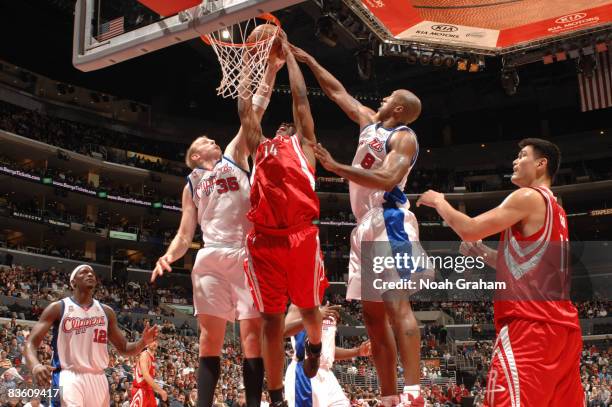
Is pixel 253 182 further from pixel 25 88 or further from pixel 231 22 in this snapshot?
pixel 25 88

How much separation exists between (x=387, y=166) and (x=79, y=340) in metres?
3.55

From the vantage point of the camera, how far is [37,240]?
104 feet

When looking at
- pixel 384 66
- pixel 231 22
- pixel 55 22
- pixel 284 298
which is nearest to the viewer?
pixel 284 298

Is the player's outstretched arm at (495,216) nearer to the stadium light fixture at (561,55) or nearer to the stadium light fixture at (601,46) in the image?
the stadium light fixture at (561,55)

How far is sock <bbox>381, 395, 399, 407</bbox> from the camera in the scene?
15.1 ft

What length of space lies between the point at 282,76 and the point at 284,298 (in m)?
27.1

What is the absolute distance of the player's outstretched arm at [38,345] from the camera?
5484 millimetres

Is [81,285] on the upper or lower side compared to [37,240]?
lower

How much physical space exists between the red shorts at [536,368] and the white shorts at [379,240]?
1116 mm

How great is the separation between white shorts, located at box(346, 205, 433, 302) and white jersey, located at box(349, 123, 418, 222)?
0.38 ft

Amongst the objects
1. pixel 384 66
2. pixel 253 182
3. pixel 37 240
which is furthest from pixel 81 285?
pixel 37 240

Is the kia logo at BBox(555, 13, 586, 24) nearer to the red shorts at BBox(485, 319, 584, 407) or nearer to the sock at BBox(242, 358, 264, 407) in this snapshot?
the red shorts at BBox(485, 319, 584, 407)

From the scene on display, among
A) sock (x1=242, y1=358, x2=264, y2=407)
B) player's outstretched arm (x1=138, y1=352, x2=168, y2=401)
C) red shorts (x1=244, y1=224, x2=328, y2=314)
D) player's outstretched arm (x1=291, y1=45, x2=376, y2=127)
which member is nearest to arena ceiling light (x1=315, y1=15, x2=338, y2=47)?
player's outstretched arm (x1=138, y1=352, x2=168, y2=401)

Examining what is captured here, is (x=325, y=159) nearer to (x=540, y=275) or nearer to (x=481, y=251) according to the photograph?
(x=481, y=251)
